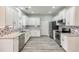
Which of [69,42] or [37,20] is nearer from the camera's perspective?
[69,42]

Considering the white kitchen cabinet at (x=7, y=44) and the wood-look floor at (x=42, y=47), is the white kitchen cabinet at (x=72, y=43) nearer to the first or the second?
the wood-look floor at (x=42, y=47)

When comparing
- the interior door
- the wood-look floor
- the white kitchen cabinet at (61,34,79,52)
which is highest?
the interior door

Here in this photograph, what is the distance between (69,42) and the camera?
5.57m

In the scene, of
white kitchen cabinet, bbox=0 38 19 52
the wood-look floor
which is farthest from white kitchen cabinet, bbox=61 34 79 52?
white kitchen cabinet, bbox=0 38 19 52

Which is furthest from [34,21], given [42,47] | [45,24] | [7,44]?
[7,44]

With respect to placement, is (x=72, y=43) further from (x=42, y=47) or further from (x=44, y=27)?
(x=44, y=27)

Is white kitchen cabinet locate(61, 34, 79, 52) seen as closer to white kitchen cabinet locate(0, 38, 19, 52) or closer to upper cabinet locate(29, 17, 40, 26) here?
white kitchen cabinet locate(0, 38, 19, 52)

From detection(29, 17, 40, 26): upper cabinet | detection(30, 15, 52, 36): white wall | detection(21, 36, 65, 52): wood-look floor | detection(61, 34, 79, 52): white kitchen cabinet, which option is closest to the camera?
detection(61, 34, 79, 52): white kitchen cabinet

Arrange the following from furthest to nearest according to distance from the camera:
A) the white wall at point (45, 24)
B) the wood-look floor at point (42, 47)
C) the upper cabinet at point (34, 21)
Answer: the white wall at point (45, 24)
the upper cabinet at point (34, 21)
the wood-look floor at point (42, 47)

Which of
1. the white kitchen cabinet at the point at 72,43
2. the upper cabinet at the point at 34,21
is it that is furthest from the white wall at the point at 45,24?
the white kitchen cabinet at the point at 72,43
